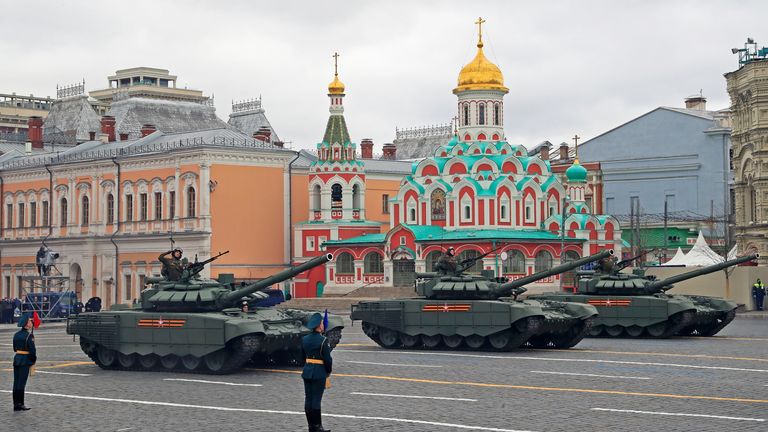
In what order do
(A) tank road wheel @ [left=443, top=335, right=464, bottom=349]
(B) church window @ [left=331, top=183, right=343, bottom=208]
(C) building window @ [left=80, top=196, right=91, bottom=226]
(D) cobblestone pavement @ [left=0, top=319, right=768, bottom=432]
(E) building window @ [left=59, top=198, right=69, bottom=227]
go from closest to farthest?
(D) cobblestone pavement @ [left=0, top=319, right=768, bottom=432], (A) tank road wheel @ [left=443, top=335, right=464, bottom=349], (B) church window @ [left=331, top=183, right=343, bottom=208], (C) building window @ [left=80, top=196, right=91, bottom=226], (E) building window @ [left=59, top=198, right=69, bottom=227]

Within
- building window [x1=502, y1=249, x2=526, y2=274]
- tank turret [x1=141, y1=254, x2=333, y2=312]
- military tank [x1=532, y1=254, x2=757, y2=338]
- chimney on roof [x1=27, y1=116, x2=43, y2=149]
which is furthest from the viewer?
chimney on roof [x1=27, y1=116, x2=43, y2=149]

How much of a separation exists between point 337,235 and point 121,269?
10.7 metres

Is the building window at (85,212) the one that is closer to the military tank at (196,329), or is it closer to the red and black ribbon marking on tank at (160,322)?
the military tank at (196,329)

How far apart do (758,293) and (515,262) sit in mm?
14124

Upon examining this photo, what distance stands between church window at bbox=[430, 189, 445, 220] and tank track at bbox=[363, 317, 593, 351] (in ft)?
109

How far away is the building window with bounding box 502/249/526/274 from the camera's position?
58781 mm

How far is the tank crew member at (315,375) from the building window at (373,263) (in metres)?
47.3

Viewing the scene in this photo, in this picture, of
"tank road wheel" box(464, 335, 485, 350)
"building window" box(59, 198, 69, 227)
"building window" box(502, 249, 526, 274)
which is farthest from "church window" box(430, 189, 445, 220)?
"tank road wheel" box(464, 335, 485, 350)

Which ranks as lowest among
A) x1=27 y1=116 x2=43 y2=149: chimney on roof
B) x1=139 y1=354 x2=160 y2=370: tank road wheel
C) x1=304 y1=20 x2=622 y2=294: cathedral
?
x1=139 y1=354 x2=160 y2=370: tank road wheel

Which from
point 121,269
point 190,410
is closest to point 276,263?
point 121,269

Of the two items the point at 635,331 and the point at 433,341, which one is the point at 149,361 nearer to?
the point at 433,341

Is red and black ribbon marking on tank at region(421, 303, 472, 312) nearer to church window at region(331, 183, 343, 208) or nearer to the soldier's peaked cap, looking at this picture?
the soldier's peaked cap

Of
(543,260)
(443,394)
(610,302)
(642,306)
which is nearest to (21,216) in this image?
(543,260)

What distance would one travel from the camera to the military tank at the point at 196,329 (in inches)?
887
